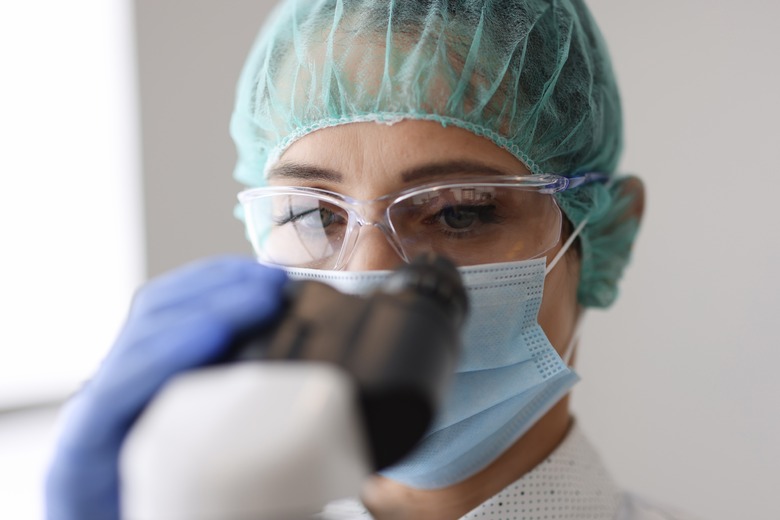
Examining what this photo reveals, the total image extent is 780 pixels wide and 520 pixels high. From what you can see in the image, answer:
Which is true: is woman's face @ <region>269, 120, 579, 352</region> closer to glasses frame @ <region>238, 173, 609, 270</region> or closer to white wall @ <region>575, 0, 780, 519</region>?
glasses frame @ <region>238, 173, 609, 270</region>

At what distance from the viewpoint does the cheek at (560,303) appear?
4.08 feet

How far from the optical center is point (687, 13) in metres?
1.83

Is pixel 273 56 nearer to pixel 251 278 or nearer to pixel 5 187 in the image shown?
pixel 251 278

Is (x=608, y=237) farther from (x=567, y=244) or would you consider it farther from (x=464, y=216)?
(x=464, y=216)

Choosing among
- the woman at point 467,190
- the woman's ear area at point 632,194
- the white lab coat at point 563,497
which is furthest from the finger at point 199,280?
the woman's ear area at point 632,194

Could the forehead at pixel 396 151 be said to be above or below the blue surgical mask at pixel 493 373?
above

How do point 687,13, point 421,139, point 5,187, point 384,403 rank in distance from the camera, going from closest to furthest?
point 384,403, point 421,139, point 687,13, point 5,187

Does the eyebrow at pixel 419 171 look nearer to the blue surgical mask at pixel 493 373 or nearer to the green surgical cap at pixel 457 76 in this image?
the green surgical cap at pixel 457 76

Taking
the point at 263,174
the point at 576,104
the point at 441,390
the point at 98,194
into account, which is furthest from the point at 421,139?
the point at 98,194

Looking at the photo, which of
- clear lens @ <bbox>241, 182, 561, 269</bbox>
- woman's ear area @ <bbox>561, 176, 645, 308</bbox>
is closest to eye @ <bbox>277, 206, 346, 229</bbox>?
clear lens @ <bbox>241, 182, 561, 269</bbox>

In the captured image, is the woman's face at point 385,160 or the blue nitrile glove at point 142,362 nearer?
the blue nitrile glove at point 142,362

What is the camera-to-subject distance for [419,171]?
1.14 m

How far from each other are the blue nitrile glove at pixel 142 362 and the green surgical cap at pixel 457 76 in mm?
504

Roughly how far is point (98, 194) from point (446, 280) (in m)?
1.86
